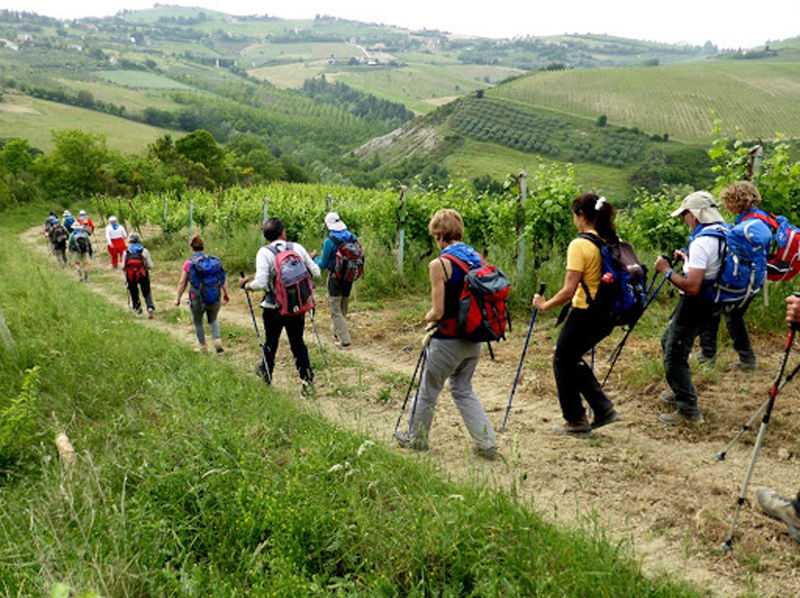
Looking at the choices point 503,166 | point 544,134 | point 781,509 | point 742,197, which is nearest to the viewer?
point 781,509

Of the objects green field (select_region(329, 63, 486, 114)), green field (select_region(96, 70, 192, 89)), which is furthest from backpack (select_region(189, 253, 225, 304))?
green field (select_region(96, 70, 192, 89))

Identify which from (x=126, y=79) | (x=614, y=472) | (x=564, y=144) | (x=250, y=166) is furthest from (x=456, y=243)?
(x=126, y=79)

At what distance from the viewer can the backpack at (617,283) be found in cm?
408

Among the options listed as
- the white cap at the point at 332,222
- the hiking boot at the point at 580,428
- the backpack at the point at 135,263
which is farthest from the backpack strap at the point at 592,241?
the backpack at the point at 135,263

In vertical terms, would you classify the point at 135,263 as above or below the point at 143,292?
above

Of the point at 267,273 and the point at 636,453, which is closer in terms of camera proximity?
the point at 636,453

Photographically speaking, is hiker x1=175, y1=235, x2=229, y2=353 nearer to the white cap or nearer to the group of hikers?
the white cap

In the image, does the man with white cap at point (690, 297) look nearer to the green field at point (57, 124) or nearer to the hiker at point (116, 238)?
the hiker at point (116, 238)

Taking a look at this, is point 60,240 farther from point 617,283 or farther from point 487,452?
point 617,283

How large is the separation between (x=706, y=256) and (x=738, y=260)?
1.07ft

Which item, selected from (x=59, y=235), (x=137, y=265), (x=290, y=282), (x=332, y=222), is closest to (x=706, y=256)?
(x=290, y=282)

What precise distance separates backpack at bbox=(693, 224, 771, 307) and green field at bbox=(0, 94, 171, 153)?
286 ft

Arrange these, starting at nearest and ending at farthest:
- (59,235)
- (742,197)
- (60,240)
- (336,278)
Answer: (742,197), (336,278), (59,235), (60,240)

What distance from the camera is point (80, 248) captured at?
49.3 ft
